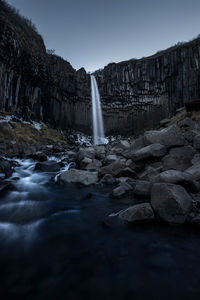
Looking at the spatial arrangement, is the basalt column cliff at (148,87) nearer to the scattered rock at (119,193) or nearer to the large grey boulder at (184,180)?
the large grey boulder at (184,180)

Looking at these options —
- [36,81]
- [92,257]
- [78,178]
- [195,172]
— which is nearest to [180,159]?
[195,172]

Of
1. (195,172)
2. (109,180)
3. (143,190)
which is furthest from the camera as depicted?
(109,180)

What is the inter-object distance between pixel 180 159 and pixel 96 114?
36.9 m

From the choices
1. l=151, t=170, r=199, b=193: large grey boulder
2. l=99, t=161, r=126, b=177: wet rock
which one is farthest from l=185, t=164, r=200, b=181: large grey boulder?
l=99, t=161, r=126, b=177: wet rock

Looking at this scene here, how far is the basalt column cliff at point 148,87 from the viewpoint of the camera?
2806cm

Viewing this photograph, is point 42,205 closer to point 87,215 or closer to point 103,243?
point 87,215

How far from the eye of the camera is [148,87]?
35062 millimetres

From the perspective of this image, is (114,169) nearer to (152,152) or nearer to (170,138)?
(152,152)

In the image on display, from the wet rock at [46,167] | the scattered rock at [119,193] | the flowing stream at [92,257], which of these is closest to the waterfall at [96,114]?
the wet rock at [46,167]

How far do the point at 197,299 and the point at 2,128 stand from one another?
1832 cm

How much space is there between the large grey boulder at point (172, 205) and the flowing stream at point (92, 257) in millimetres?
A: 186

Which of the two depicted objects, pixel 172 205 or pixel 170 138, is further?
pixel 170 138

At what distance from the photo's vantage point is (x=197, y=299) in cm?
154

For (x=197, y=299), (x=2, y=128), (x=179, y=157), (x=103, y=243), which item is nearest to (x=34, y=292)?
(x=103, y=243)
